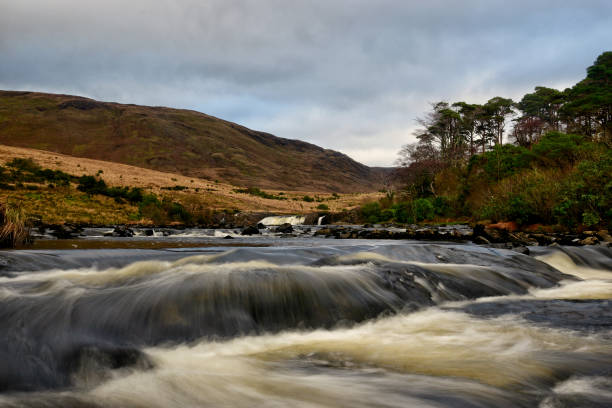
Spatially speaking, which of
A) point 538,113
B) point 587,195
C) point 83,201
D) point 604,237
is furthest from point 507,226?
point 538,113

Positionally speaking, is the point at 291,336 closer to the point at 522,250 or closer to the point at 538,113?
the point at 522,250

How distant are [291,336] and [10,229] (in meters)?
9.84

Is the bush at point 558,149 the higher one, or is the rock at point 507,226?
the bush at point 558,149

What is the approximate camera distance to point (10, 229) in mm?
10391

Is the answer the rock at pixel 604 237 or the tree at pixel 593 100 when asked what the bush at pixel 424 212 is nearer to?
the rock at pixel 604 237

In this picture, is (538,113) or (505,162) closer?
(505,162)

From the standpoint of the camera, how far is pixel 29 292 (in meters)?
4.73

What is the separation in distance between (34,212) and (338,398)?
28.5 metres

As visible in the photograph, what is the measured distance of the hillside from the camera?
132150 mm

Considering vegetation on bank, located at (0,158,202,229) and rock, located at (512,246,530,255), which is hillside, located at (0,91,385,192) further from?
rock, located at (512,246,530,255)

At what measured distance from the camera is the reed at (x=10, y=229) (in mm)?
10297

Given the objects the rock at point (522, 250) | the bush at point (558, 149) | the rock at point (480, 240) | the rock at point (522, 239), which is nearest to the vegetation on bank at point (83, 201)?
the rock at point (480, 240)

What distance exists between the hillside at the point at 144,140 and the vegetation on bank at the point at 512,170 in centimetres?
6841

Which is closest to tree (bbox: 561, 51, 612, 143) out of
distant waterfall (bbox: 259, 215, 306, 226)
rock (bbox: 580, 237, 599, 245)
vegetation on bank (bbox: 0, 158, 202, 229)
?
distant waterfall (bbox: 259, 215, 306, 226)
